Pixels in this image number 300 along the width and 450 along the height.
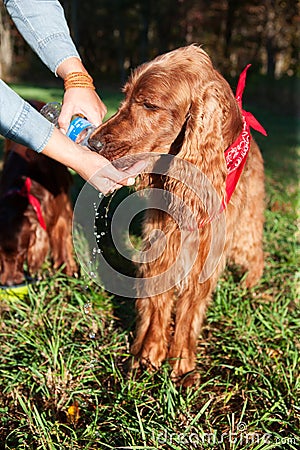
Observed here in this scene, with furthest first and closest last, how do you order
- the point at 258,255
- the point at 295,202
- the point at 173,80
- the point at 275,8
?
the point at 275,8, the point at 295,202, the point at 258,255, the point at 173,80

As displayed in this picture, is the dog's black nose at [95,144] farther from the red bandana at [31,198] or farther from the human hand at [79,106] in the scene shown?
the red bandana at [31,198]

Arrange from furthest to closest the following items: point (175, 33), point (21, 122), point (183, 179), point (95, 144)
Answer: point (175, 33) < point (183, 179) < point (95, 144) < point (21, 122)

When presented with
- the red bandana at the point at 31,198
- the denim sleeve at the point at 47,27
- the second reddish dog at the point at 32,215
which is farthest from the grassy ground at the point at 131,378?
the denim sleeve at the point at 47,27

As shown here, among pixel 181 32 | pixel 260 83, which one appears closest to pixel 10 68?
pixel 260 83

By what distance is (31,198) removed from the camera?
3688 mm

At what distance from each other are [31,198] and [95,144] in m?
1.52

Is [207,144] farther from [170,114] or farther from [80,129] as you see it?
[80,129]

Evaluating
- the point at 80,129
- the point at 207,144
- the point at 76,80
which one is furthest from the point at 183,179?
the point at 76,80

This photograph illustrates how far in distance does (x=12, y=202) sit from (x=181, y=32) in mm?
8543

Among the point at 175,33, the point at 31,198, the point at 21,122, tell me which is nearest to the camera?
the point at 21,122

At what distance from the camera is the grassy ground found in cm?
221

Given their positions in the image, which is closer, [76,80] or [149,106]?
[149,106]

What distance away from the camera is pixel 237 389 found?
2555mm

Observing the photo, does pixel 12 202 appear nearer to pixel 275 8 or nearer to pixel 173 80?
pixel 173 80
